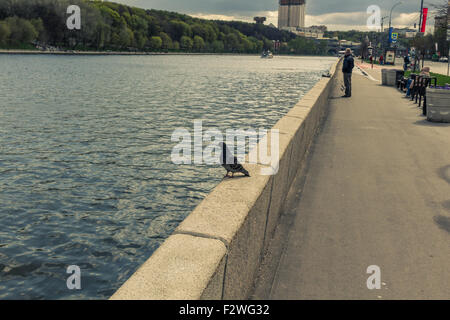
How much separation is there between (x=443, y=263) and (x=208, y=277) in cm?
300

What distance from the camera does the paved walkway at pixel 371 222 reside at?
4.16 meters

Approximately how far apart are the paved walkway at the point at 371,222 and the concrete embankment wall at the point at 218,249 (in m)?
0.52

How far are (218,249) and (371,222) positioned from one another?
3.24m

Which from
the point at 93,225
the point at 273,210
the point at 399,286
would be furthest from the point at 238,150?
the point at 399,286

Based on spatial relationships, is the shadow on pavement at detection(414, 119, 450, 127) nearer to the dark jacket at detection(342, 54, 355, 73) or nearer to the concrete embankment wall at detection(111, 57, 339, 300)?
the dark jacket at detection(342, 54, 355, 73)

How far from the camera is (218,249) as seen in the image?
121 inches

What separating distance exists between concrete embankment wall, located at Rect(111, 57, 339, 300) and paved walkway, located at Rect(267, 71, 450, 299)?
0.52m

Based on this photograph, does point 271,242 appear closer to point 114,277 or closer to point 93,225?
point 114,277
